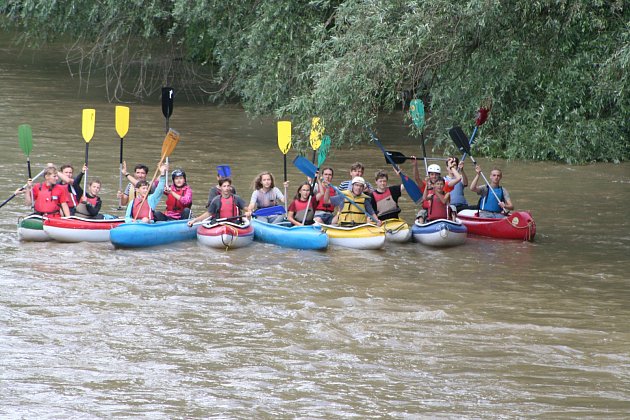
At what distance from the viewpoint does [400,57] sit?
1200cm

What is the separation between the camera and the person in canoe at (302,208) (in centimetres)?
1271

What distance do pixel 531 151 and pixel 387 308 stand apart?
8020 millimetres

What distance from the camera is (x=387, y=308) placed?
396 inches

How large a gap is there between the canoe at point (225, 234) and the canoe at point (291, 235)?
0.66ft

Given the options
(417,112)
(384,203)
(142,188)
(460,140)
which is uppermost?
(417,112)

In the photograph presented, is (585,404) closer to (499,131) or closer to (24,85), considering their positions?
(499,131)

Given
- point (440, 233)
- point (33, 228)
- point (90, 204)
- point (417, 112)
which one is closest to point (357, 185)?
point (440, 233)

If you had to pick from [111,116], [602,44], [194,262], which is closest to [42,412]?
[194,262]

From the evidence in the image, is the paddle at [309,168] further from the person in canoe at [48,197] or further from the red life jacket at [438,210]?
the person in canoe at [48,197]

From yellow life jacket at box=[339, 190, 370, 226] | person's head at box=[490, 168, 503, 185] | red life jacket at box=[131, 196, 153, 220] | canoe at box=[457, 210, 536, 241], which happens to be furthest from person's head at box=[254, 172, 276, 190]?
person's head at box=[490, 168, 503, 185]

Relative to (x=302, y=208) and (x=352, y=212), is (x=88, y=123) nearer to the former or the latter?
(x=302, y=208)

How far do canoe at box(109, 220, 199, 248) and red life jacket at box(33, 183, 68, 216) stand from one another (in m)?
0.77

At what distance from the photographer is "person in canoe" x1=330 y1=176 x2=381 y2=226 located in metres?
12.6

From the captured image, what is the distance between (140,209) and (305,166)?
191cm
